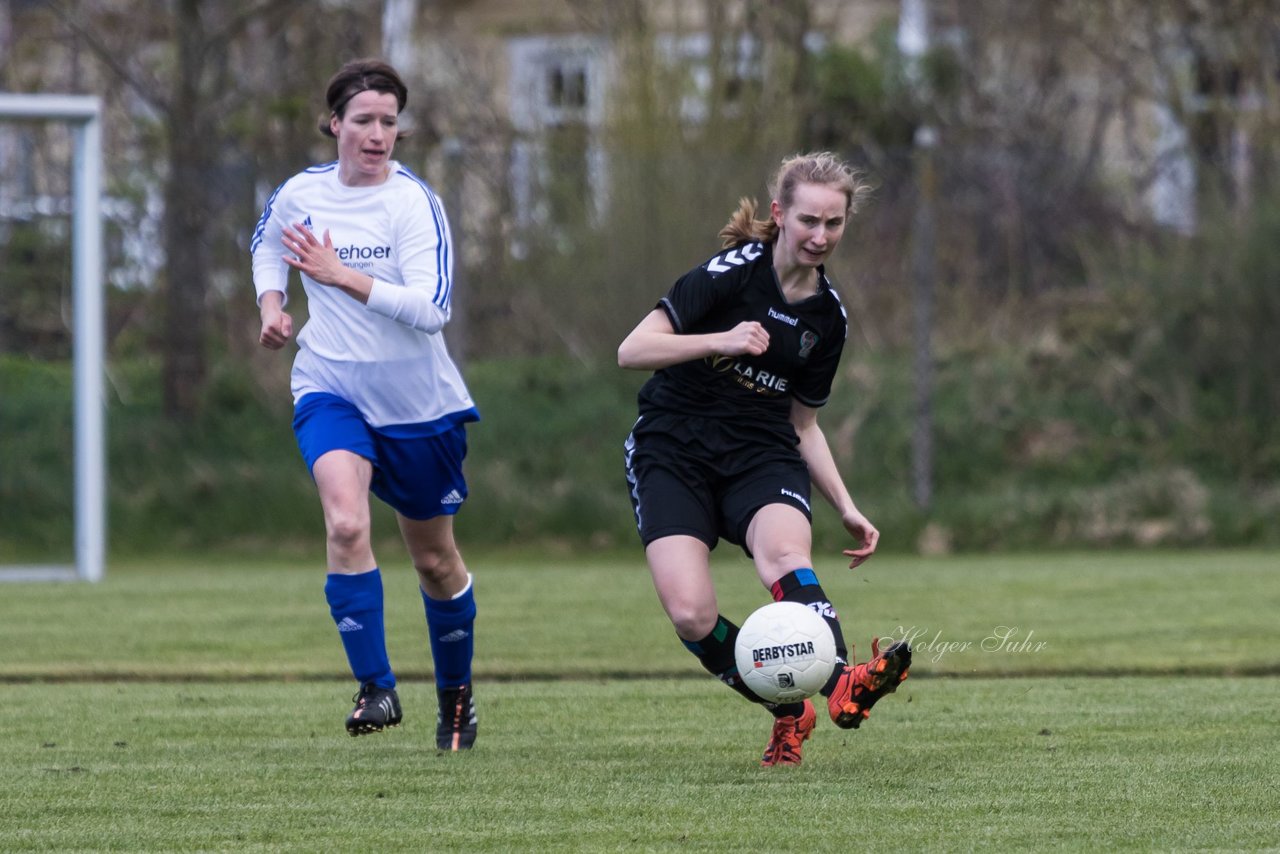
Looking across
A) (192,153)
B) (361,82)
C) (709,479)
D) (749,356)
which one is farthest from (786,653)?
(192,153)

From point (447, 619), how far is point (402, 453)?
1.86ft

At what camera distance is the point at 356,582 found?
607 centimetres

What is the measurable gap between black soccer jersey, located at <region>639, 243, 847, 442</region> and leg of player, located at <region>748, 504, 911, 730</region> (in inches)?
14.3

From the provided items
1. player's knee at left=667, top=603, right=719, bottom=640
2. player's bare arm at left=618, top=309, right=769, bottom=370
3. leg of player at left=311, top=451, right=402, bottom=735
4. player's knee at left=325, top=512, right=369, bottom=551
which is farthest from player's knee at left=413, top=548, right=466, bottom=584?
player's bare arm at left=618, top=309, right=769, bottom=370

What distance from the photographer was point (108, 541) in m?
15.2

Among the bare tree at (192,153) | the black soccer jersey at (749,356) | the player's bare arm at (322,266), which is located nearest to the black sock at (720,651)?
the black soccer jersey at (749,356)

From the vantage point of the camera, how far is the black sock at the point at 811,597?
5551mm

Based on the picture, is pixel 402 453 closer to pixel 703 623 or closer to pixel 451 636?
pixel 451 636

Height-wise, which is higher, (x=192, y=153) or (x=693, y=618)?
(x=192, y=153)

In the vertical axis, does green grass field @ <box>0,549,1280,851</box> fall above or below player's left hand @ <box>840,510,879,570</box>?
below

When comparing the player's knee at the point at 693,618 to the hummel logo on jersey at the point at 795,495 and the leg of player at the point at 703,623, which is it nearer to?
the leg of player at the point at 703,623

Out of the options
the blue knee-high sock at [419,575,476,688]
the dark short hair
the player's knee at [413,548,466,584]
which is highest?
the dark short hair

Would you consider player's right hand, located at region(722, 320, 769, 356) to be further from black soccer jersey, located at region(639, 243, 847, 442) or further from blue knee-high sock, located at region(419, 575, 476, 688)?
blue knee-high sock, located at region(419, 575, 476, 688)

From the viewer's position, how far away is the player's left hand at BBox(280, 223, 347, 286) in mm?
5945
